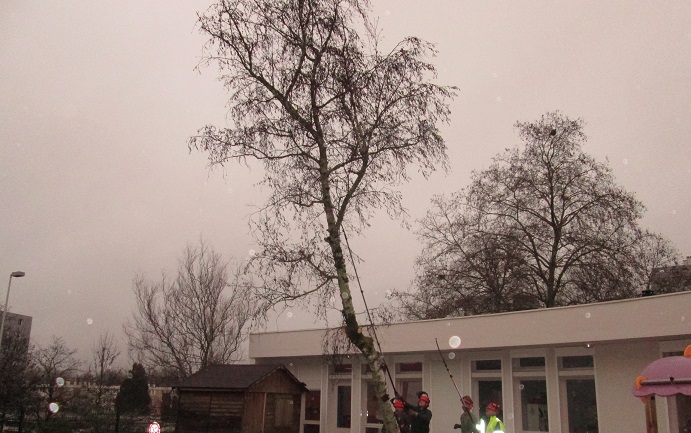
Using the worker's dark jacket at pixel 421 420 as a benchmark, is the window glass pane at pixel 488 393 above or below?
above

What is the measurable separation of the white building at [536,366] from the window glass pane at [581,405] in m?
0.03

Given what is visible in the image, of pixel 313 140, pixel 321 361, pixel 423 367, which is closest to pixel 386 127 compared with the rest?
pixel 313 140

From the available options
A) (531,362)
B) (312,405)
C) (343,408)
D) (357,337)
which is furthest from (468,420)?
(312,405)

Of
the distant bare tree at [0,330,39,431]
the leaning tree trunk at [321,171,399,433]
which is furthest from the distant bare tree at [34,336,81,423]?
the leaning tree trunk at [321,171,399,433]

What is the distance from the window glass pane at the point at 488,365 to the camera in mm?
18648

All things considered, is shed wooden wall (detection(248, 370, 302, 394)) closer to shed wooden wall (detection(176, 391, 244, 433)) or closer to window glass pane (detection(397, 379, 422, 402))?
shed wooden wall (detection(176, 391, 244, 433))

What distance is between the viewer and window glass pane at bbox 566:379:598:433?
16109 mm

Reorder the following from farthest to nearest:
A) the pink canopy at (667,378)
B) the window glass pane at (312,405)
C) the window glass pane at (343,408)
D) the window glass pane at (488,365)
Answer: the window glass pane at (312,405), the window glass pane at (343,408), the window glass pane at (488,365), the pink canopy at (667,378)

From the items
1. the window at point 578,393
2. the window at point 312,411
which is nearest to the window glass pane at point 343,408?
the window at point 312,411

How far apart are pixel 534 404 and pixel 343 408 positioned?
7.88 m

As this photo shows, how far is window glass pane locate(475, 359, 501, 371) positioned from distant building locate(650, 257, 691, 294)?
12.0 meters

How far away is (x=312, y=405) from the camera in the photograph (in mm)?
24047

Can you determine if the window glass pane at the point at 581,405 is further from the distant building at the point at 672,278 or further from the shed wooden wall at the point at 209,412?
Answer: the distant building at the point at 672,278

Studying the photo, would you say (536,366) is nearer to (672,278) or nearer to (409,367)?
(409,367)
